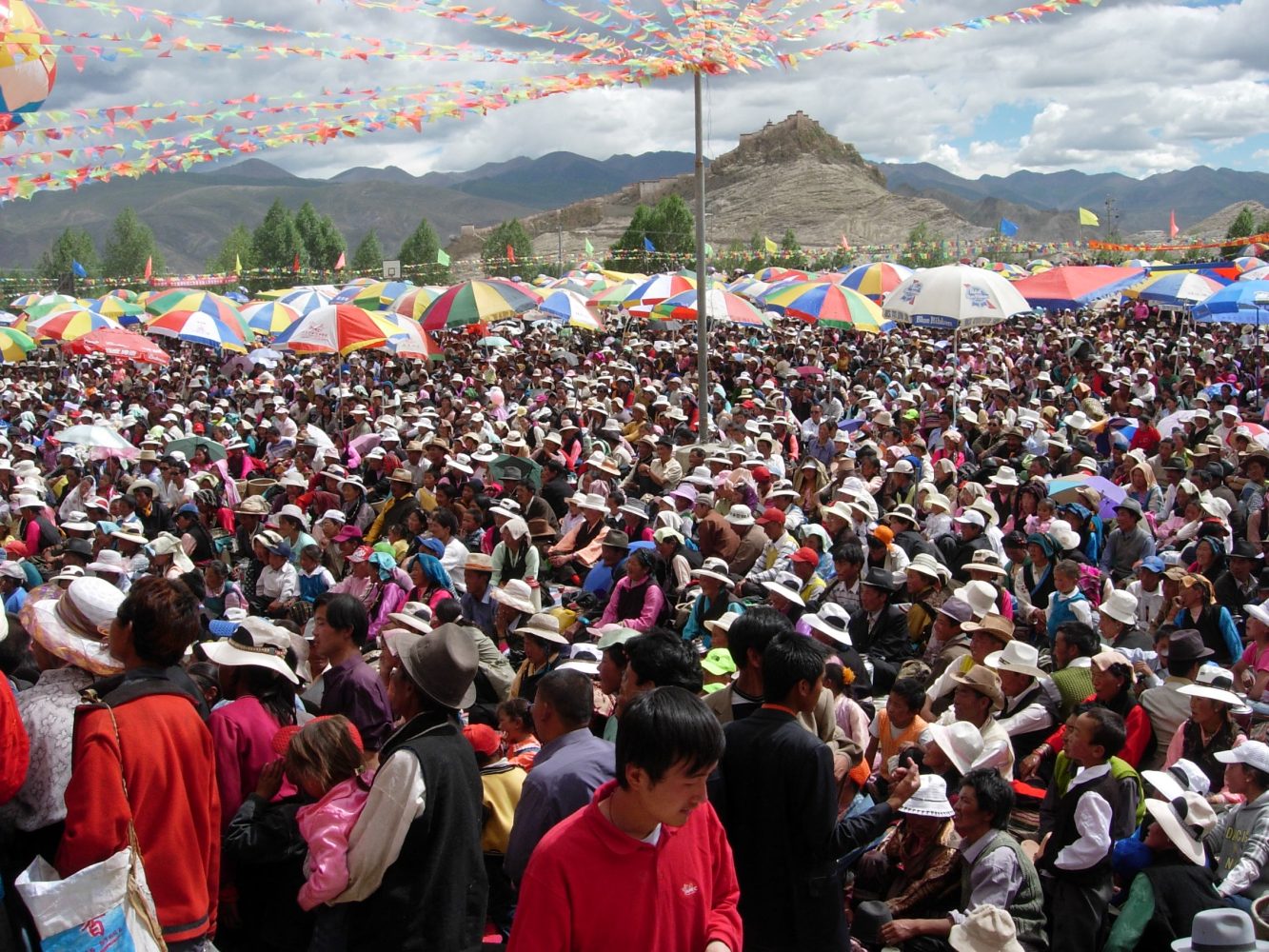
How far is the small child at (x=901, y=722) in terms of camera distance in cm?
462

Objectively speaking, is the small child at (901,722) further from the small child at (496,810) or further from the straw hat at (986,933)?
the small child at (496,810)

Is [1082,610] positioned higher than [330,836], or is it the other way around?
[330,836]

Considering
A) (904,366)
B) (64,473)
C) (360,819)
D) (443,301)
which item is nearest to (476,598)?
(360,819)

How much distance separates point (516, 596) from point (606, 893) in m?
4.28

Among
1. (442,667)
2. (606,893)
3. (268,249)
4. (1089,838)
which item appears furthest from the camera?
(268,249)

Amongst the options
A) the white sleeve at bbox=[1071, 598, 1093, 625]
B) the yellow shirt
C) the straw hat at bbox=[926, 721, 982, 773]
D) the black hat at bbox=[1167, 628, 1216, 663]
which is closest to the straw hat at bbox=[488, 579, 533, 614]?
the yellow shirt

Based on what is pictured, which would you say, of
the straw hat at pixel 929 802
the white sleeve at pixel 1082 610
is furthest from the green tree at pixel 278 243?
the straw hat at pixel 929 802

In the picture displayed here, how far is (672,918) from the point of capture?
217cm

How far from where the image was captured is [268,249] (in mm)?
85625

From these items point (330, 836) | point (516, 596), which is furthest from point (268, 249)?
point (330, 836)

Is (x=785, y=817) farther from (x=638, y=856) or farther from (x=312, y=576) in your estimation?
(x=312, y=576)

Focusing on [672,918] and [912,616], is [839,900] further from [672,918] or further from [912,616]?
[912,616]

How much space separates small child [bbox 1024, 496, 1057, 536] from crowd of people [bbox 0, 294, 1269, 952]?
0.02 m

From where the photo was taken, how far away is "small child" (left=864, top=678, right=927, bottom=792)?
4625 mm
